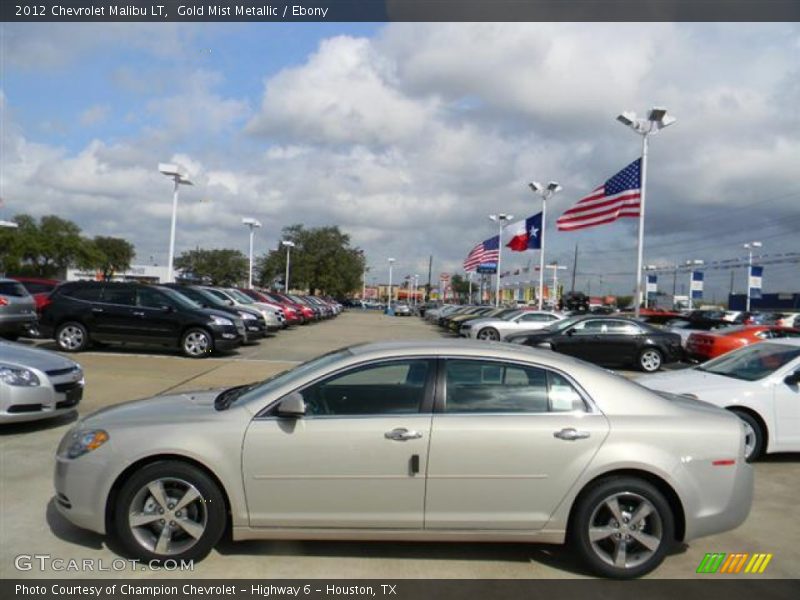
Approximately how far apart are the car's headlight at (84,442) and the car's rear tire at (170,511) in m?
0.33

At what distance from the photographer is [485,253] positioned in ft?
139

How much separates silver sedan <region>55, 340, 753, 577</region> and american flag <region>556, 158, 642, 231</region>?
1978 centimetres

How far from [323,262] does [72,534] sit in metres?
79.0

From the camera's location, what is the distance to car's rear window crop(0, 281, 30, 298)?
15.2m

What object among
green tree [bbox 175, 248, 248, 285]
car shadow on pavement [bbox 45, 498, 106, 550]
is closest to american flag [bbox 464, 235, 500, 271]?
car shadow on pavement [bbox 45, 498, 106, 550]

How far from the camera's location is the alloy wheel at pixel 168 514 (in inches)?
160

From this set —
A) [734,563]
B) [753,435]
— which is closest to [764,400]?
[753,435]

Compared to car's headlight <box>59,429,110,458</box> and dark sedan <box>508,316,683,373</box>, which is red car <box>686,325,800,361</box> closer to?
dark sedan <box>508,316,683,373</box>

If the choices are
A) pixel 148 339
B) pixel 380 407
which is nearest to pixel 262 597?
pixel 380 407

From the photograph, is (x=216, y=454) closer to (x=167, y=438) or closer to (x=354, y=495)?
(x=167, y=438)

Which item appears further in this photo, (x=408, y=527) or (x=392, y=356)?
(x=392, y=356)

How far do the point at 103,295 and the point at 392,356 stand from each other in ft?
42.3

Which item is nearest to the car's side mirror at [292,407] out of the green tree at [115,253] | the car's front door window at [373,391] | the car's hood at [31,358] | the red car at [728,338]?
the car's front door window at [373,391]

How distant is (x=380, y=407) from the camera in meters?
4.25
